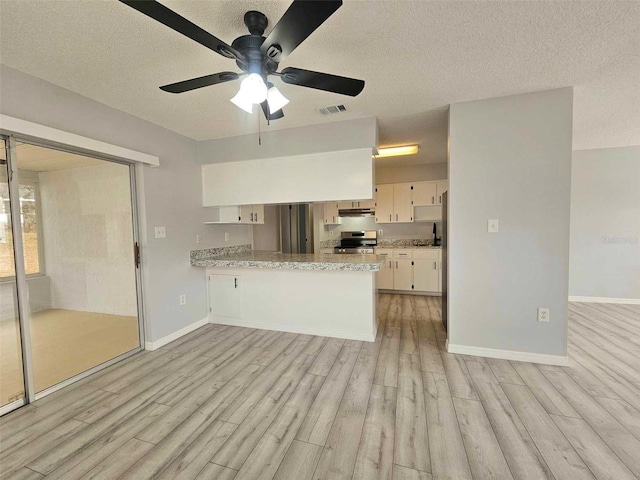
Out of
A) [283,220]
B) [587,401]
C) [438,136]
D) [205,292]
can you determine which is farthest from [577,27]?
[283,220]

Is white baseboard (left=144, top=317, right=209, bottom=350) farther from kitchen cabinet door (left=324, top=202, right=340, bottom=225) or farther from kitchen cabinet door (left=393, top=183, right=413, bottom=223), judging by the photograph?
kitchen cabinet door (left=393, top=183, right=413, bottom=223)

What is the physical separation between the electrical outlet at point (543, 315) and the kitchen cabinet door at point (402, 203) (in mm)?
2948

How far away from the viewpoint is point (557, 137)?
2508 millimetres

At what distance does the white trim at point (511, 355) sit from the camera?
2.56 meters

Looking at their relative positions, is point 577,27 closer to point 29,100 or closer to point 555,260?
point 555,260

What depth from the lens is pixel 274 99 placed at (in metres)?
1.90

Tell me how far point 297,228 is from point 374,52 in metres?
3.98

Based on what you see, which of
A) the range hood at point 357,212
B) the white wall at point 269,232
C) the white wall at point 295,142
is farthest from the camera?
the white wall at point 269,232

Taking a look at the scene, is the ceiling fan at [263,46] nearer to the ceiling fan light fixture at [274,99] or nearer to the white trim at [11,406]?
the ceiling fan light fixture at [274,99]

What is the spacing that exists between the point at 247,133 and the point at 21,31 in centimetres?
207

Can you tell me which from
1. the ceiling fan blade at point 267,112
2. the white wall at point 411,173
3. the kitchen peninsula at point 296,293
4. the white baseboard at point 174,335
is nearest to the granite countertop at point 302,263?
the kitchen peninsula at point 296,293

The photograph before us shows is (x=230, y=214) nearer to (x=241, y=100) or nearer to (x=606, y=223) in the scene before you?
(x=241, y=100)

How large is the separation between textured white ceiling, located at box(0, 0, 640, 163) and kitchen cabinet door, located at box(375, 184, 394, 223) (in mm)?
2571

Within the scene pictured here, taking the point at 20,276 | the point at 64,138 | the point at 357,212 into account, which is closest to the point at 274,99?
the point at 64,138
